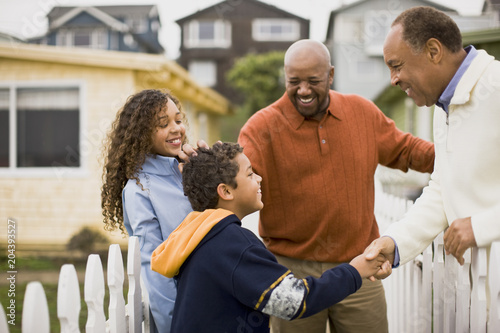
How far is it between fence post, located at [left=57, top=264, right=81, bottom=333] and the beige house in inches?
285

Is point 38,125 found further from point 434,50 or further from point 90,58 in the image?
point 434,50

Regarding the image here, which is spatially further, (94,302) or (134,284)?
(134,284)

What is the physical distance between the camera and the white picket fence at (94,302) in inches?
57.5

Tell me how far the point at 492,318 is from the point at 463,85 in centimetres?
88

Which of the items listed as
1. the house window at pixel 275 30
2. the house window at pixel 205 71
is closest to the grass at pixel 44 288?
the house window at pixel 205 71

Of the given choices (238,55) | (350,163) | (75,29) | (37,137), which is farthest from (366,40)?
(350,163)

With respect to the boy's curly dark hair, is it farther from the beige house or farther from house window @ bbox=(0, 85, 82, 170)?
house window @ bbox=(0, 85, 82, 170)

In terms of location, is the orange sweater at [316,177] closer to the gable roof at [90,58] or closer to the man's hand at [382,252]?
the man's hand at [382,252]

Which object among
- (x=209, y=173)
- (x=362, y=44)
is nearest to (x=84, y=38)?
(x=362, y=44)

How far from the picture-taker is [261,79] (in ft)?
89.9

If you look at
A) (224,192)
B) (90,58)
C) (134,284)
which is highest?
(90,58)

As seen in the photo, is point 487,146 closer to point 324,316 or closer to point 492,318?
point 492,318

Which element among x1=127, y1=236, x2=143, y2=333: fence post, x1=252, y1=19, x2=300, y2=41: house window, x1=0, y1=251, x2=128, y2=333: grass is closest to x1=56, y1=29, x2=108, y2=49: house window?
x1=252, y1=19, x2=300, y2=41: house window

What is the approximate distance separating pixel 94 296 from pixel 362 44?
23.2 metres
